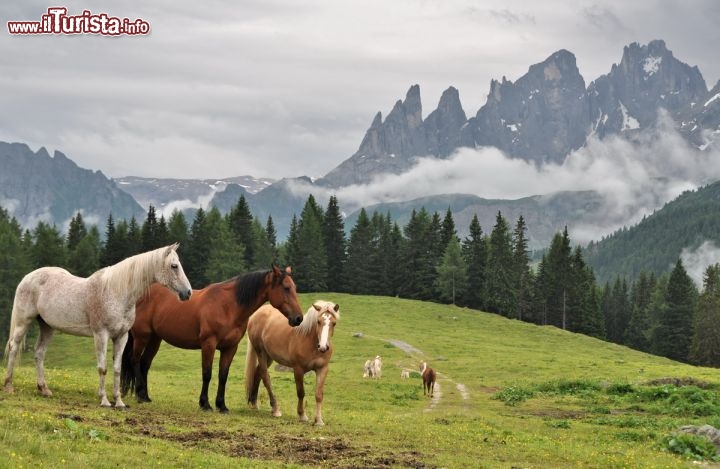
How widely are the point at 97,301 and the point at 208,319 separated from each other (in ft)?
10.2

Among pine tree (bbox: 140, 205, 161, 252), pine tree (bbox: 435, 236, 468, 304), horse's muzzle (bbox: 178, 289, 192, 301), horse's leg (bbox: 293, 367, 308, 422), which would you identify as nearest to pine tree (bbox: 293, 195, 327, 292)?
pine tree (bbox: 435, 236, 468, 304)

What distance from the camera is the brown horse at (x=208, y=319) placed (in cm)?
1938

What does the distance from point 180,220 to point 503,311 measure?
57.8 m

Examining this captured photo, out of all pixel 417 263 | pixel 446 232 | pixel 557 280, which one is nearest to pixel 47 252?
pixel 417 263

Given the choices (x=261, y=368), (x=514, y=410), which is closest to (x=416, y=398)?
(x=514, y=410)

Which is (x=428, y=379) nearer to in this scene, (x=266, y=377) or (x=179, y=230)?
(x=266, y=377)

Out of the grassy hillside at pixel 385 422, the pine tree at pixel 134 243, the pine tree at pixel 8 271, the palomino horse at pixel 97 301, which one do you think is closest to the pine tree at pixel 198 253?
the pine tree at pixel 134 243

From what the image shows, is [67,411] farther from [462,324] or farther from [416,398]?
[462,324]

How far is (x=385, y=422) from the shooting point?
22000 millimetres

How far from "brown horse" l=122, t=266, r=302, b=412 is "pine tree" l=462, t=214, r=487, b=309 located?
96.1 m

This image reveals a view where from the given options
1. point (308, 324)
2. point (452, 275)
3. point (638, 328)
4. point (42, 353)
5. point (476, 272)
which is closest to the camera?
point (42, 353)

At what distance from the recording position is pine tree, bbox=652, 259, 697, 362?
115812 mm

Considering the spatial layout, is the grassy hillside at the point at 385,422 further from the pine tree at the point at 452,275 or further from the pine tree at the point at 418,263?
the pine tree at the point at 418,263

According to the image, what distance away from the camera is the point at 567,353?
72.1 meters
